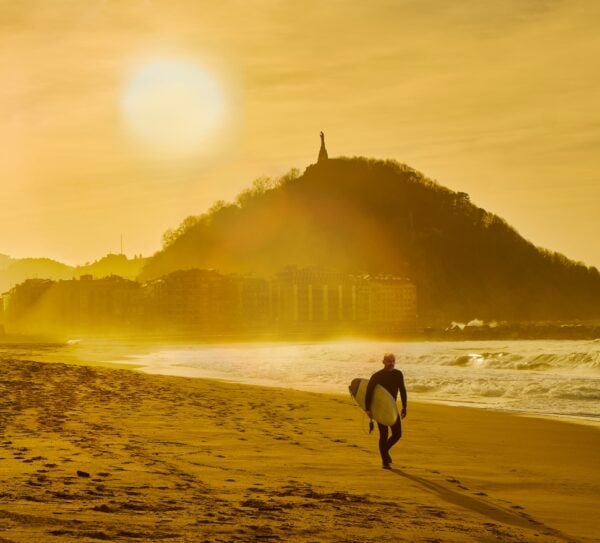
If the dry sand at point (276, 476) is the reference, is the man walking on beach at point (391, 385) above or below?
above

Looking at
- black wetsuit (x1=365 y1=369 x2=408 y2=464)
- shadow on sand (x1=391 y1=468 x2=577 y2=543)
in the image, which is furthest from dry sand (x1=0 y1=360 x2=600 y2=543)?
black wetsuit (x1=365 y1=369 x2=408 y2=464)

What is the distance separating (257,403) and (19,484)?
1351 cm

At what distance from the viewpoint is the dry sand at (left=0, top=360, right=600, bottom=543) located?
812 centimetres

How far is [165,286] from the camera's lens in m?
178

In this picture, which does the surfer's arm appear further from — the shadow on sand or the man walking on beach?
the shadow on sand

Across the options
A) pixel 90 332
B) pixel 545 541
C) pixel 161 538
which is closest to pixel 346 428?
pixel 545 541

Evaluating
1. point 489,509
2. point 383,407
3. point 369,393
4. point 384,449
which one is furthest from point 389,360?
point 489,509

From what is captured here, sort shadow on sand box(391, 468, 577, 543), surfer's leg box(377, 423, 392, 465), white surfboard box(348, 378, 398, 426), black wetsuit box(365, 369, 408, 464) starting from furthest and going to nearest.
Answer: black wetsuit box(365, 369, 408, 464) → white surfboard box(348, 378, 398, 426) → surfer's leg box(377, 423, 392, 465) → shadow on sand box(391, 468, 577, 543)

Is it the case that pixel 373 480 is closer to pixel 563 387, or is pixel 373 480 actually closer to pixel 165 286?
pixel 563 387

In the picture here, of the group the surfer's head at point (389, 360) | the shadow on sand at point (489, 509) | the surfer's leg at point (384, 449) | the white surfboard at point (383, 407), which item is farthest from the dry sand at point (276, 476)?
the surfer's head at point (389, 360)

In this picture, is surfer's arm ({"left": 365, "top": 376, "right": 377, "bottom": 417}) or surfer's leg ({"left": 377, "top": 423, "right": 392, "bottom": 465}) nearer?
surfer's leg ({"left": 377, "top": 423, "right": 392, "bottom": 465})

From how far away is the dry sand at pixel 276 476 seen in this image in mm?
8117

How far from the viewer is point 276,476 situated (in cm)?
1121

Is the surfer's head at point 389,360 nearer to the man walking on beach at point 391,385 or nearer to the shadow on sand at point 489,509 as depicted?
the man walking on beach at point 391,385
